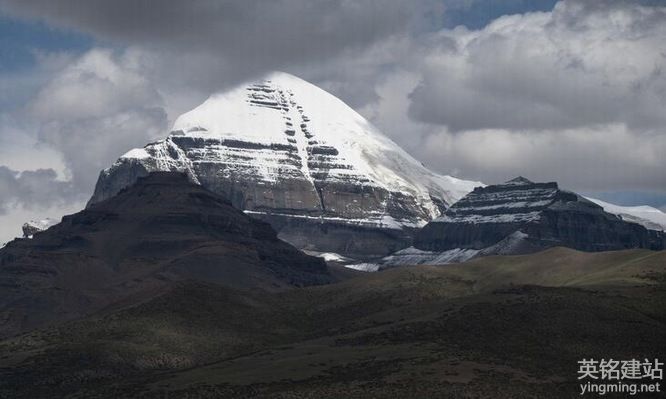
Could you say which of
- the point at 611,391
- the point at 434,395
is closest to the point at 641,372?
the point at 611,391

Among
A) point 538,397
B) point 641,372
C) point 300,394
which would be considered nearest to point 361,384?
point 300,394

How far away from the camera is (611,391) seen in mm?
186750

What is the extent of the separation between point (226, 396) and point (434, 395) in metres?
28.9

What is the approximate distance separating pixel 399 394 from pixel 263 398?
17.8 meters

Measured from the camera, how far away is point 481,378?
19788 centimetres

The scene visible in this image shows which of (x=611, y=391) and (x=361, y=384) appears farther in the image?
(x=361, y=384)

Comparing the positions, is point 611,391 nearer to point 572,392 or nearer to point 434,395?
point 572,392

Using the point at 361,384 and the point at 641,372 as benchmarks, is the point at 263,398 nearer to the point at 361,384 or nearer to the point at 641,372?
the point at 361,384

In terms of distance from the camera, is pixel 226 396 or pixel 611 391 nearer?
pixel 611 391

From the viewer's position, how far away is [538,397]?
7382 inches

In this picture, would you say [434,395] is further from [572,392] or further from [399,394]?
[572,392]

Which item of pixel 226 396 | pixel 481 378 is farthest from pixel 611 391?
pixel 226 396

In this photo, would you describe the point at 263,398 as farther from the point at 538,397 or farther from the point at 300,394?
the point at 538,397

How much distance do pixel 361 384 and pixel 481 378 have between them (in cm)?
1586
